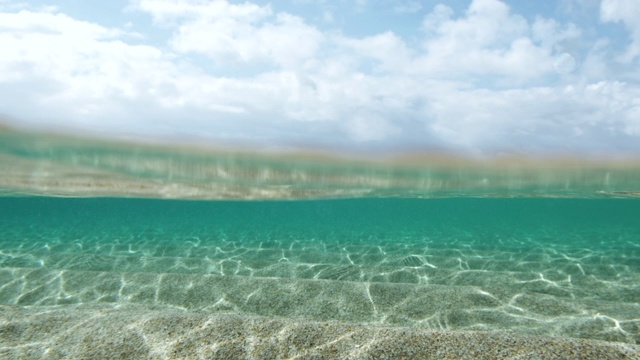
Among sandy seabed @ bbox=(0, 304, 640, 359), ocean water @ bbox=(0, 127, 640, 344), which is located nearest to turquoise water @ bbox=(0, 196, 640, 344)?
ocean water @ bbox=(0, 127, 640, 344)

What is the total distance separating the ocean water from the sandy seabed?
839 mm

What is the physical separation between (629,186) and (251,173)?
20168 millimetres

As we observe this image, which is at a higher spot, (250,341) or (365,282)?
(250,341)

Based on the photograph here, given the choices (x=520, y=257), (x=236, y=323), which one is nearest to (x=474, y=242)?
(x=520, y=257)

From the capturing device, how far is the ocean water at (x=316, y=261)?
6.70 metres

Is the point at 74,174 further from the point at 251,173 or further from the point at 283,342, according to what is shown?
the point at 283,342

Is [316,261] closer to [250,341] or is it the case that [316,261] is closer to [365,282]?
[365,282]

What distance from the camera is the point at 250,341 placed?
13.8 ft

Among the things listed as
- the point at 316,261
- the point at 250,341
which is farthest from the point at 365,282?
the point at 316,261

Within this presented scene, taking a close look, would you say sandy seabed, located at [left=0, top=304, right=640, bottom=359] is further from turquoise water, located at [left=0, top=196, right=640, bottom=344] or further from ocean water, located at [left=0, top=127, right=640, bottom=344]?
turquoise water, located at [left=0, top=196, right=640, bottom=344]

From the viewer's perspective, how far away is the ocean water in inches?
264

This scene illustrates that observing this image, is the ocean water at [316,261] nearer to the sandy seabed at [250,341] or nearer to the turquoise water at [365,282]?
the turquoise water at [365,282]

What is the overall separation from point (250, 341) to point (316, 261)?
767 cm

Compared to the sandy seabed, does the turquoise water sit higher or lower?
lower
